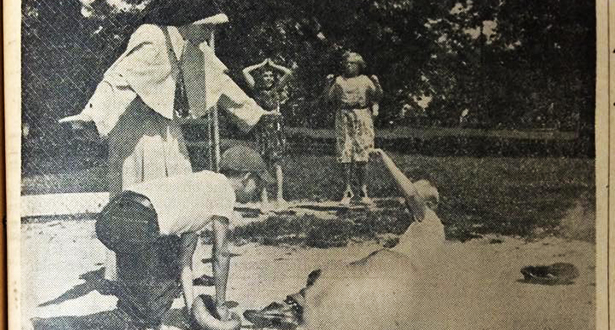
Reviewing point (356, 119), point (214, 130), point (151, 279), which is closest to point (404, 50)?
point (356, 119)

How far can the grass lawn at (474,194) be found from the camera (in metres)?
0.58

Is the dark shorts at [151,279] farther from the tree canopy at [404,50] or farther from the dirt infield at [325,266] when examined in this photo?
the tree canopy at [404,50]

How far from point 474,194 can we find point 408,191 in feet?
0.20

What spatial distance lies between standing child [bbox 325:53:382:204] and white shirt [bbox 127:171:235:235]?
0.11 meters

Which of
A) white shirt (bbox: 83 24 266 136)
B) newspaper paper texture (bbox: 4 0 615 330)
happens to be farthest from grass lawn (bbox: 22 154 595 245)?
white shirt (bbox: 83 24 266 136)

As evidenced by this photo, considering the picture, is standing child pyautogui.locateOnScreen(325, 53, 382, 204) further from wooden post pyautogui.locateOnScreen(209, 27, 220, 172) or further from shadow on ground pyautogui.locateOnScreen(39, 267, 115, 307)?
shadow on ground pyautogui.locateOnScreen(39, 267, 115, 307)

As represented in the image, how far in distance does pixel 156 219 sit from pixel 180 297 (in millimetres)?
79

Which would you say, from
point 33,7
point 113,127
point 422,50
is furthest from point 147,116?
point 422,50

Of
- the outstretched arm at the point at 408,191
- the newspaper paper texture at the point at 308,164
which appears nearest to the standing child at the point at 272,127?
the newspaper paper texture at the point at 308,164

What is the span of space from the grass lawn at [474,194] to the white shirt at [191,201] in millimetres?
36

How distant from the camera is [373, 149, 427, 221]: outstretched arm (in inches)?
23.1

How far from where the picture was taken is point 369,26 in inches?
23.1

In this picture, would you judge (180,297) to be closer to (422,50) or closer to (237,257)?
(237,257)

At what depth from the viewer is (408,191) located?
0.59 m
